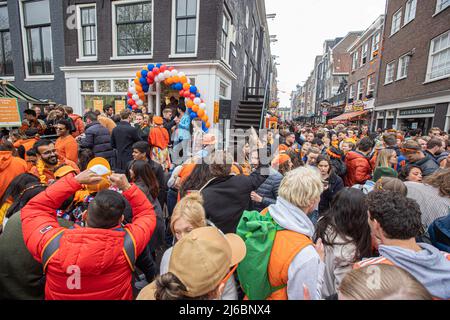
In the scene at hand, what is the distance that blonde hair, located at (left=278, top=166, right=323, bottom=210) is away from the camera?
1.56 metres

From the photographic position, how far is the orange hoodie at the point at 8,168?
9.18 ft

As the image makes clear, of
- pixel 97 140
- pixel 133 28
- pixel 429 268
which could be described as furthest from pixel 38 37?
pixel 429 268

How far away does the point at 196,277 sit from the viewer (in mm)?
1000

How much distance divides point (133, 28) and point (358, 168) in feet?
32.5

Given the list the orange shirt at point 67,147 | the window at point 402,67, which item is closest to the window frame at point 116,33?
the orange shirt at point 67,147

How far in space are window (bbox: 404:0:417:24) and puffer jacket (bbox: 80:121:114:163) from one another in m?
16.6

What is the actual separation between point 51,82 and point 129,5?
17.1 ft

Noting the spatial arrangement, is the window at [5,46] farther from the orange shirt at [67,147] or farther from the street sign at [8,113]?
the orange shirt at [67,147]

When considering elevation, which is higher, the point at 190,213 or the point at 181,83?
the point at 181,83

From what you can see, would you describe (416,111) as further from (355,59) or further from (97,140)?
(355,59)

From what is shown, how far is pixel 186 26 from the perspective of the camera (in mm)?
8734

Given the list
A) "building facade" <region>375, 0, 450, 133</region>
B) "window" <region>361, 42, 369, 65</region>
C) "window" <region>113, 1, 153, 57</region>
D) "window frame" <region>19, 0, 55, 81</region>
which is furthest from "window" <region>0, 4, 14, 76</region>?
"window" <region>361, 42, 369, 65</region>

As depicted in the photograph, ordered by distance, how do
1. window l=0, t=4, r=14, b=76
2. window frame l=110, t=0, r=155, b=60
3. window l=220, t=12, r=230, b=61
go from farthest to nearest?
window l=0, t=4, r=14, b=76 < window l=220, t=12, r=230, b=61 < window frame l=110, t=0, r=155, b=60

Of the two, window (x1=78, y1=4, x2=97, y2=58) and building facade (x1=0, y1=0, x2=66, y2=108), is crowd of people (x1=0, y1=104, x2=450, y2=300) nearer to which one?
window (x1=78, y1=4, x2=97, y2=58)
